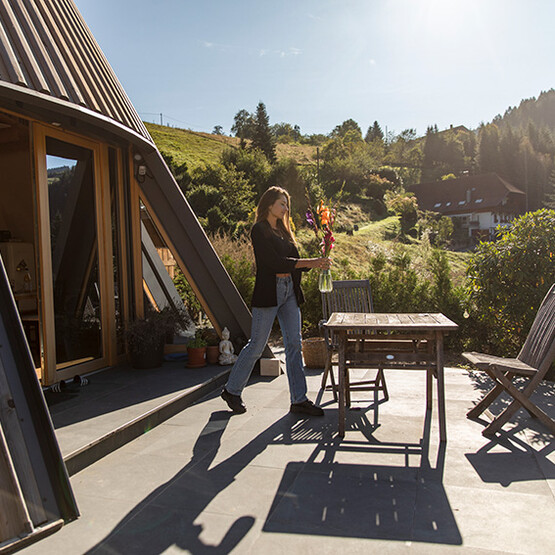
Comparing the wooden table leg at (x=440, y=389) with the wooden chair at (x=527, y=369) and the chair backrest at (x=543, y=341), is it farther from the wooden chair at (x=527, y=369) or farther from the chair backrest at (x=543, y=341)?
the chair backrest at (x=543, y=341)

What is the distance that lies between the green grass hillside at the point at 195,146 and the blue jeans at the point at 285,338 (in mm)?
41536

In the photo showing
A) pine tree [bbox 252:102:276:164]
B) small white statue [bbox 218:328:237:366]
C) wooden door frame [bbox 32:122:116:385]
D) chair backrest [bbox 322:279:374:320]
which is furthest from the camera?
pine tree [bbox 252:102:276:164]

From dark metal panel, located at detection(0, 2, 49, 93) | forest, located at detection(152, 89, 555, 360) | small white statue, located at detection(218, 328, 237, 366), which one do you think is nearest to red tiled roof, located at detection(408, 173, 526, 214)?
forest, located at detection(152, 89, 555, 360)

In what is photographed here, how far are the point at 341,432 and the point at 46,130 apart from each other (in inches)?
154

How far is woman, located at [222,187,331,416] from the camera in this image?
4.22 metres

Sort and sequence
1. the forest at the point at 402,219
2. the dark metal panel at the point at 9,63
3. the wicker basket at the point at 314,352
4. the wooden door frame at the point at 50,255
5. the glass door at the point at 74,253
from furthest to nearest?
the wicker basket at the point at 314,352 < the forest at the point at 402,219 < the glass door at the point at 74,253 < the wooden door frame at the point at 50,255 < the dark metal panel at the point at 9,63

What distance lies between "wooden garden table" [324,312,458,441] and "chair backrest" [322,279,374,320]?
117cm

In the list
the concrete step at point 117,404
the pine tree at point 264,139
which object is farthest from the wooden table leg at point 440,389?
the pine tree at point 264,139

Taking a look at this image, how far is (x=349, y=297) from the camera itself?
5.49m

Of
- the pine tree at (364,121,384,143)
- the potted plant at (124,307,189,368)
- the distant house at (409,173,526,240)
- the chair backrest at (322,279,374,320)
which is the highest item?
the pine tree at (364,121,384,143)

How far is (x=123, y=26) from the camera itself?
6.64m

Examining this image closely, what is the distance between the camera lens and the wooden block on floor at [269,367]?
5.81 m

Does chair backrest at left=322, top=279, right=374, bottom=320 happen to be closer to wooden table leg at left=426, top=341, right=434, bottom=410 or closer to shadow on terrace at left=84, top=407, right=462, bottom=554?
wooden table leg at left=426, top=341, right=434, bottom=410

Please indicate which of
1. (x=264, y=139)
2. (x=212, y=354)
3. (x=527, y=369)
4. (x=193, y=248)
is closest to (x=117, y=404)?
(x=212, y=354)
